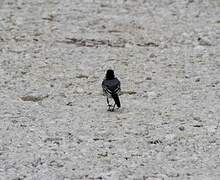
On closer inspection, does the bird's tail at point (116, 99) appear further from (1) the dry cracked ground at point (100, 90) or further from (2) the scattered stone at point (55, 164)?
(2) the scattered stone at point (55, 164)

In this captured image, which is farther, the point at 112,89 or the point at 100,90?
the point at 100,90

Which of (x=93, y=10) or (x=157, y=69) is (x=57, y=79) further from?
(x=93, y=10)

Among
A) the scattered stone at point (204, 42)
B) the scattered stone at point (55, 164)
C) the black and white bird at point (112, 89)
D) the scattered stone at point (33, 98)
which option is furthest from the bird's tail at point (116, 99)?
the scattered stone at point (204, 42)

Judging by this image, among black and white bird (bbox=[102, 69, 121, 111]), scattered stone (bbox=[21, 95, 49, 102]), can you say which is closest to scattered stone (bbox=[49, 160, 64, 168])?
black and white bird (bbox=[102, 69, 121, 111])

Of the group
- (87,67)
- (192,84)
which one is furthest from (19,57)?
(192,84)

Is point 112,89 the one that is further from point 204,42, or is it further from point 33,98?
point 204,42

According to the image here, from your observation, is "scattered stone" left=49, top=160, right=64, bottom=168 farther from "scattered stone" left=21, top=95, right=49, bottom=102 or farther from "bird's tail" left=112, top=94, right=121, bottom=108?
"scattered stone" left=21, top=95, right=49, bottom=102

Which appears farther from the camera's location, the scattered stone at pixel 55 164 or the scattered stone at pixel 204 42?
the scattered stone at pixel 204 42

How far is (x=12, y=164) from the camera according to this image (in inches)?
346

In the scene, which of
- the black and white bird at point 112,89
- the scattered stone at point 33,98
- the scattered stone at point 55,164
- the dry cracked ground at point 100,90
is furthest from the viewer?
the scattered stone at point 33,98

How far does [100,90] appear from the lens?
44.6ft

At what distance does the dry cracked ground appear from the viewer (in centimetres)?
897

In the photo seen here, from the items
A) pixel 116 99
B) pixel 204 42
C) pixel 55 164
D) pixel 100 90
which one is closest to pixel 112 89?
pixel 116 99

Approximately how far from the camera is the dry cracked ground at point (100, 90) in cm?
897
